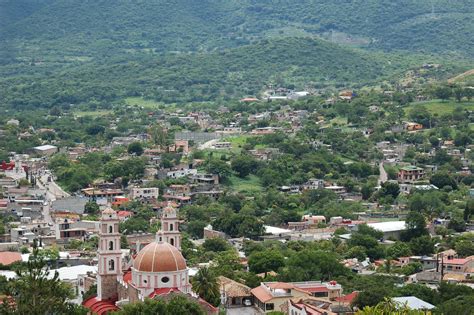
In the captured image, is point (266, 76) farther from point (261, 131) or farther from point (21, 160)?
point (21, 160)

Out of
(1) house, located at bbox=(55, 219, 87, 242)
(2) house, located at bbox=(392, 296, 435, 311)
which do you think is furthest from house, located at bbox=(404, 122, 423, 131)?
(2) house, located at bbox=(392, 296, 435, 311)

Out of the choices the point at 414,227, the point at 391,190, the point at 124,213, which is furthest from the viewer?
the point at 391,190

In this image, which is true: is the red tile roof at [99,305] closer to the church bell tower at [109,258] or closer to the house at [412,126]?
the church bell tower at [109,258]

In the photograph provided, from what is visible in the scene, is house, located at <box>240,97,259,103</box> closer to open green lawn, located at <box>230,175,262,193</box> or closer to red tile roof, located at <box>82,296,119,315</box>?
open green lawn, located at <box>230,175,262,193</box>

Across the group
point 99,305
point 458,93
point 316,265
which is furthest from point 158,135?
point 99,305

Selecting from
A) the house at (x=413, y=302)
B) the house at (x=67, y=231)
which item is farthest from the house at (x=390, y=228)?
the house at (x=413, y=302)

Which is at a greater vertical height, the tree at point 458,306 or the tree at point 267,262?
the tree at point 458,306

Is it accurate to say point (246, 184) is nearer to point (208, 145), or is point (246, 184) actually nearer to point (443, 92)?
point (208, 145)
